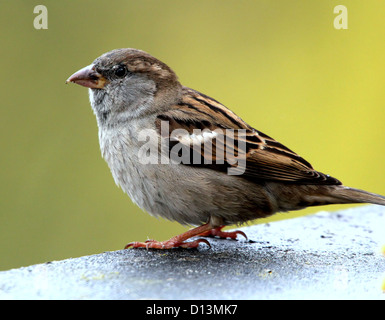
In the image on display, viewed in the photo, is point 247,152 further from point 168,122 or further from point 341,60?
point 341,60

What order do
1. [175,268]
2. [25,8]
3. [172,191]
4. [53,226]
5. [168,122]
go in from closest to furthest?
[175,268] < [172,191] < [168,122] < [53,226] < [25,8]

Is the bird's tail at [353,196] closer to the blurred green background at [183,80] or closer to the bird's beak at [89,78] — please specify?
the bird's beak at [89,78]

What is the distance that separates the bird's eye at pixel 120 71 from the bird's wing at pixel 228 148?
407 millimetres

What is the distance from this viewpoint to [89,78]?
10.5ft

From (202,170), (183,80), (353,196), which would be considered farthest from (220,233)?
(183,80)

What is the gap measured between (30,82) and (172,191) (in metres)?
3.37

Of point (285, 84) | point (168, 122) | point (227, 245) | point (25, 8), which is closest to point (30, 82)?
point (25, 8)

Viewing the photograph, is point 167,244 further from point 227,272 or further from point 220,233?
point 227,272

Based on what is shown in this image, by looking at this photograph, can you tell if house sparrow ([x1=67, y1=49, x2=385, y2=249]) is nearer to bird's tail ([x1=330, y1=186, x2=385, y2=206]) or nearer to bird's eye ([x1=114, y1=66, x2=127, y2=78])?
bird's tail ([x1=330, y1=186, x2=385, y2=206])

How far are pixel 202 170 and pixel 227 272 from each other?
0.66 meters

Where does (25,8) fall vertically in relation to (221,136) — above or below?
above

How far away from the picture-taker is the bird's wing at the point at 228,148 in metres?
2.86

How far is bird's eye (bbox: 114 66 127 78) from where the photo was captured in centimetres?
324

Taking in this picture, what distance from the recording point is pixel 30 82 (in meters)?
5.62
